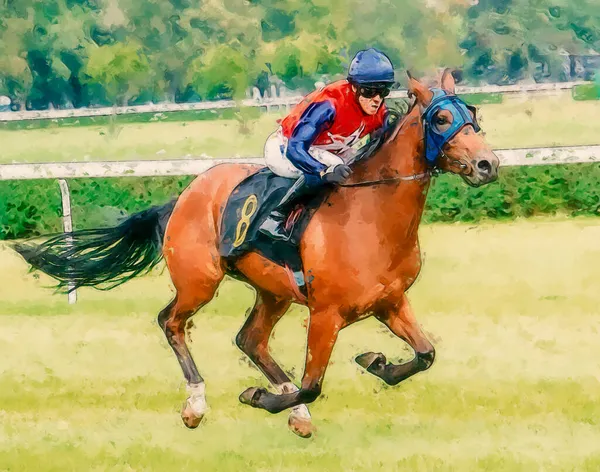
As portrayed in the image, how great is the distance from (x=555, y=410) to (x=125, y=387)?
2.51m

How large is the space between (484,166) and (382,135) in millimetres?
595

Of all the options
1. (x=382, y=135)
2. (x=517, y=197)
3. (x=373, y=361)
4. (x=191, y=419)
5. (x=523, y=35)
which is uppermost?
(x=382, y=135)

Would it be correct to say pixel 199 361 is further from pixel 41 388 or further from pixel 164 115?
pixel 164 115

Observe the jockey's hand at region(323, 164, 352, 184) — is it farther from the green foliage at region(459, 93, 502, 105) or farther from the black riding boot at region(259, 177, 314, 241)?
the green foliage at region(459, 93, 502, 105)

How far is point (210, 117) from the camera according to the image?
33.7 metres

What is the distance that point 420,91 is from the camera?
446cm

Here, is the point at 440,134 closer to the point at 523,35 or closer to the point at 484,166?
the point at 484,166

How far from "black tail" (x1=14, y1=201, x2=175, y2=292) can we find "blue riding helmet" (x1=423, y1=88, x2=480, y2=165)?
1.98m

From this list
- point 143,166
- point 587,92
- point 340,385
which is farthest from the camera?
point 587,92

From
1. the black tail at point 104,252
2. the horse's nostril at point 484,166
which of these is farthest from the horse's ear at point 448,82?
the black tail at point 104,252

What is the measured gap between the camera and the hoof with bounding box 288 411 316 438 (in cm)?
502

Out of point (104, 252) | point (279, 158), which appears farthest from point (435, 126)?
point (104, 252)

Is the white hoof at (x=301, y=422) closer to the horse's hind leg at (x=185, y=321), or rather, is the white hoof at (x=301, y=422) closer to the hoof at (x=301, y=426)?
the hoof at (x=301, y=426)

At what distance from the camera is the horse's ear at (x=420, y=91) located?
4430 mm
